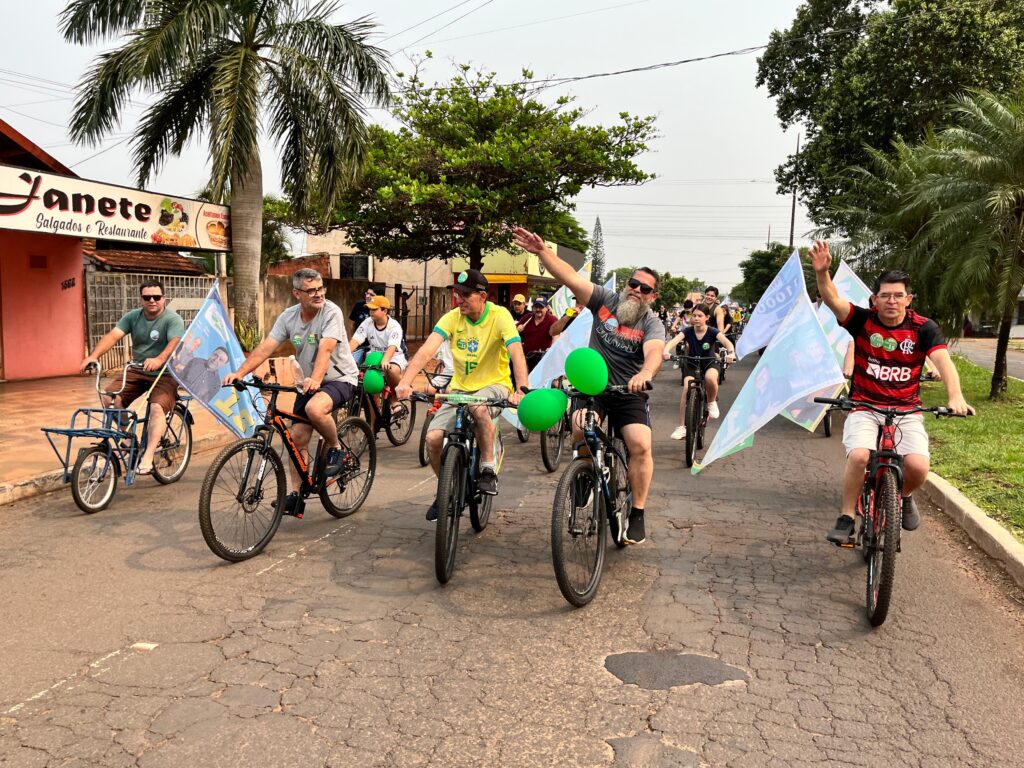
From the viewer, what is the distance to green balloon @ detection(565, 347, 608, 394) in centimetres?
480

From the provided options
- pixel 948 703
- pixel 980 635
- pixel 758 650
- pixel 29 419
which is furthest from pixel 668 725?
pixel 29 419

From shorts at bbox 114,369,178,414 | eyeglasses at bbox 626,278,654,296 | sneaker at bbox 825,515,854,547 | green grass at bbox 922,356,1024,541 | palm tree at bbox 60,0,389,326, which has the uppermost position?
palm tree at bbox 60,0,389,326

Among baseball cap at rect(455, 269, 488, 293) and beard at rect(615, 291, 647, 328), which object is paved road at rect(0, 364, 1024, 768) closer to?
beard at rect(615, 291, 647, 328)

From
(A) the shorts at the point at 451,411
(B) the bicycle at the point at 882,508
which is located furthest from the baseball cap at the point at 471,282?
(B) the bicycle at the point at 882,508

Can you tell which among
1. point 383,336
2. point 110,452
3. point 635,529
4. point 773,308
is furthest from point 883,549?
point 383,336

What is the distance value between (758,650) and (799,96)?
93.9 feet

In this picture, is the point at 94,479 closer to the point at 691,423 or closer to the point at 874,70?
the point at 691,423

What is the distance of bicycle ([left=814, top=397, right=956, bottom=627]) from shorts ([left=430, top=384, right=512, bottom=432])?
2118mm

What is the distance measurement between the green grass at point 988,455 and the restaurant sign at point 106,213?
13.3 meters

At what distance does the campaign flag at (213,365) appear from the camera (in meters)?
7.07

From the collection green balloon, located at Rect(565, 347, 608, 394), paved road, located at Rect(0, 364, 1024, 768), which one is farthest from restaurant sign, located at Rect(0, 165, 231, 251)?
green balloon, located at Rect(565, 347, 608, 394)

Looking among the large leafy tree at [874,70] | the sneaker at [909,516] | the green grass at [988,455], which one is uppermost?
the large leafy tree at [874,70]

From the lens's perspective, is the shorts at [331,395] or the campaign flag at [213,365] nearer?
the shorts at [331,395]

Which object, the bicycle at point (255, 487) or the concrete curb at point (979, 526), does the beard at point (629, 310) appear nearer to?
the bicycle at point (255, 487)
